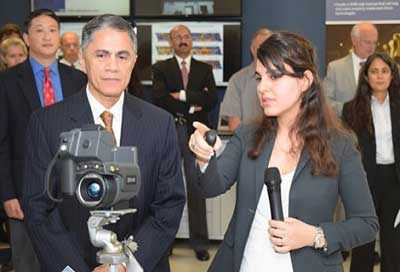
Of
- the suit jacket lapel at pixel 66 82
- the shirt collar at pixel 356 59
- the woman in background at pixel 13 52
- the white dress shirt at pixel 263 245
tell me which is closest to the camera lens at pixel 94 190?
the white dress shirt at pixel 263 245

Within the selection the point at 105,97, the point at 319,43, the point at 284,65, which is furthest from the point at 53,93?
the point at 319,43

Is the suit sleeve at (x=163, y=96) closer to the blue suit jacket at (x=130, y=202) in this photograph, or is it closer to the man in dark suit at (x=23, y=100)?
the man in dark suit at (x=23, y=100)

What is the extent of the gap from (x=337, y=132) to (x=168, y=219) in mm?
625

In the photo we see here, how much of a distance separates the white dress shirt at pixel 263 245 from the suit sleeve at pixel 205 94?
3681 millimetres

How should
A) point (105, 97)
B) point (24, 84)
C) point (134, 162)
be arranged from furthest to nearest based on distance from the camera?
point (24, 84) → point (105, 97) → point (134, 162)

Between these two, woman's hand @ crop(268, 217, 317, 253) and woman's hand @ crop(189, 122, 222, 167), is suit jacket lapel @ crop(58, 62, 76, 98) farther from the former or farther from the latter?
woman's hand @ crop(268, 217, 317, 253)

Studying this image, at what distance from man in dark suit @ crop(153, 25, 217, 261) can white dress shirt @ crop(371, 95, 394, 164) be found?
1573 mm

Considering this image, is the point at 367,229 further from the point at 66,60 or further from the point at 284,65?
the point at 66,60

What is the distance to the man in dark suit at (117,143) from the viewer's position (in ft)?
7.13

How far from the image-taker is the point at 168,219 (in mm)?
2297

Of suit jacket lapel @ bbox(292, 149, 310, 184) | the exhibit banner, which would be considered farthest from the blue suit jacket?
the exhibit banner

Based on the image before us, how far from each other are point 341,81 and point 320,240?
3.82m

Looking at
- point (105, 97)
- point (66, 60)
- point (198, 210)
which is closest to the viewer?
point (105, 97)

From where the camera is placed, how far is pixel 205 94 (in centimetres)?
583
